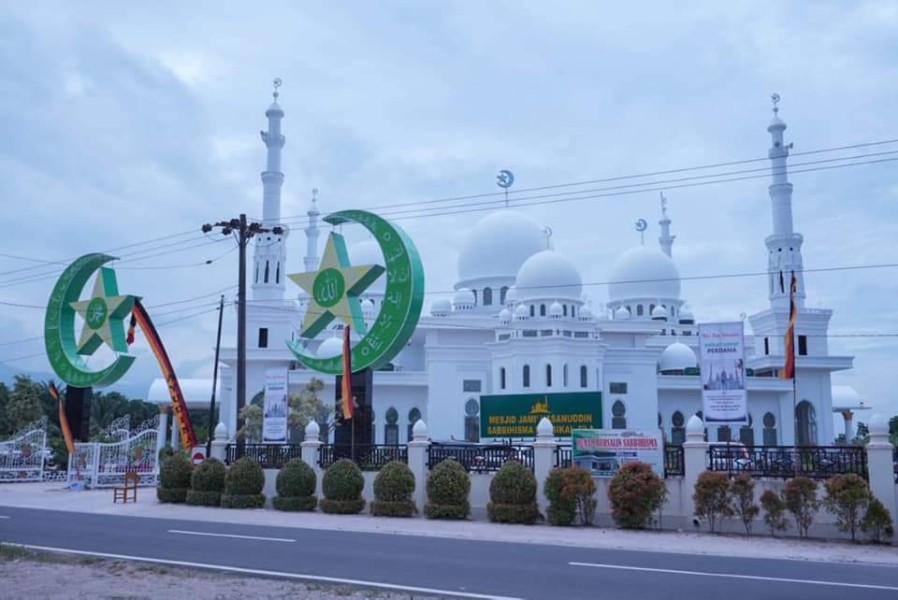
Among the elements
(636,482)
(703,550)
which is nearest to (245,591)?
(703,550)

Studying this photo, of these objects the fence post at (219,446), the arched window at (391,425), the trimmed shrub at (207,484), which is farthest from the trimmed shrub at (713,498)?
the arched window at (391,425)

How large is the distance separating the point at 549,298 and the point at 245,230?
25224 millimetres

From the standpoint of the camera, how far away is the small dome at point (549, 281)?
168 ft

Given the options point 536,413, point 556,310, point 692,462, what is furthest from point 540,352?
point 692,462

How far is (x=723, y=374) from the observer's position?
2167 centimetres

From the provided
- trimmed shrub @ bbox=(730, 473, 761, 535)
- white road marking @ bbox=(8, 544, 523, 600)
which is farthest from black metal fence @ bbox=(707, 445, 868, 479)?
white road marking @ bbox=(8, 544, 523, 600)

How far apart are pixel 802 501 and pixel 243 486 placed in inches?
601

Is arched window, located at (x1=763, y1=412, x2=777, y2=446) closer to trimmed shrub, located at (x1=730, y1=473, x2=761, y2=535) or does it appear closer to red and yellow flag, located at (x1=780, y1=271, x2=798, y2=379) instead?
red and yellow flag, located at (x1=780, y1=271, x2=798, y2=379)

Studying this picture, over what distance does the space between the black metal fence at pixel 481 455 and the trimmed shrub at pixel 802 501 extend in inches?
256

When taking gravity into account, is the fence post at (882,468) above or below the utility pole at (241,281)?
below

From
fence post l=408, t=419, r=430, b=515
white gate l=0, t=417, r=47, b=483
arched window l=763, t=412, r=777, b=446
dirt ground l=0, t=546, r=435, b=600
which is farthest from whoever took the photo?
arched window l=763, t=412, r=777, b=446

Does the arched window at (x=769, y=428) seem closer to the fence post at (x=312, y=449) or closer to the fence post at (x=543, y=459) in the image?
the fence post at (x=543, y=459)

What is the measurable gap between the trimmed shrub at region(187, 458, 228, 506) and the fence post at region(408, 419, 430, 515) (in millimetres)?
6191

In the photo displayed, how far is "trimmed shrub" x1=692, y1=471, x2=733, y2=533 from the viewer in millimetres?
18953
